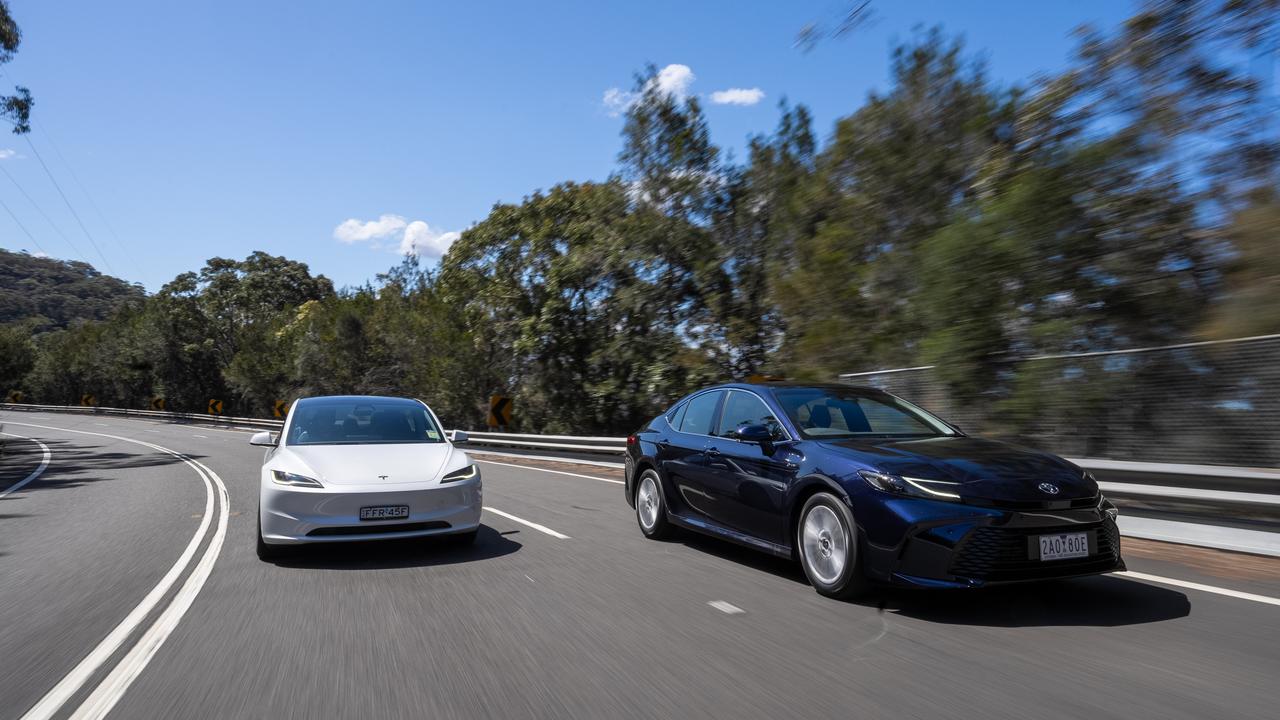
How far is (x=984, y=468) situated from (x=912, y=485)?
46 centimetres

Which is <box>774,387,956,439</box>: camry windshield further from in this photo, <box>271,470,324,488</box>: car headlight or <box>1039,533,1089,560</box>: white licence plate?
<box>271,470,324,488</box>: car headlight

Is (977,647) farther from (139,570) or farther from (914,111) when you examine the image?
(914,111)

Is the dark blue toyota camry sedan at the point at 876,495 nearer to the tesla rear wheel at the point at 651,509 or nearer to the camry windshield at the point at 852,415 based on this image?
the camry windshield at the point at 852,415

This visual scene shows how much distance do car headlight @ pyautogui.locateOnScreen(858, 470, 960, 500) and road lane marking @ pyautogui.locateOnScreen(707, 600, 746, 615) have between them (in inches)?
45.4

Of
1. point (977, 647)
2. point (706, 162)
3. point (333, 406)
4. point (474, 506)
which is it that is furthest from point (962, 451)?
point (706, 162)

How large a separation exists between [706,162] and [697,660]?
76.4 feet

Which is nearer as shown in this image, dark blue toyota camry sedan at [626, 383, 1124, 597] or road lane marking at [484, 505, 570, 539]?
dark blue toyota camry sedan at [626, 383, 1124, 597]

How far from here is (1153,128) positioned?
12.4 meters

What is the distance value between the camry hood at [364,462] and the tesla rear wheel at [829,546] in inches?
131

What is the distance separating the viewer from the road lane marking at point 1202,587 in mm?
5340

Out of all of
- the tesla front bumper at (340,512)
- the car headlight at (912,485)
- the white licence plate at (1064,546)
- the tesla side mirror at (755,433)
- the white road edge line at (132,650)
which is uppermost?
the tesla side mirror at (755,433)

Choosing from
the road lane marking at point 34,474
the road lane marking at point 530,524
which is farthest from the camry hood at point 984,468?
the road lane marking at point 34,474

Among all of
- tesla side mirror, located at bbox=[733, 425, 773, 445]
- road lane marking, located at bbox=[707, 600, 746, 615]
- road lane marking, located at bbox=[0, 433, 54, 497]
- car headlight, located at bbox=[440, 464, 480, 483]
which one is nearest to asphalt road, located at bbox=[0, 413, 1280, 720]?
road lane marking, located at bbox=[707, 600, 746, 615]

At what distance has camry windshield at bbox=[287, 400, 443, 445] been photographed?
8.09m
